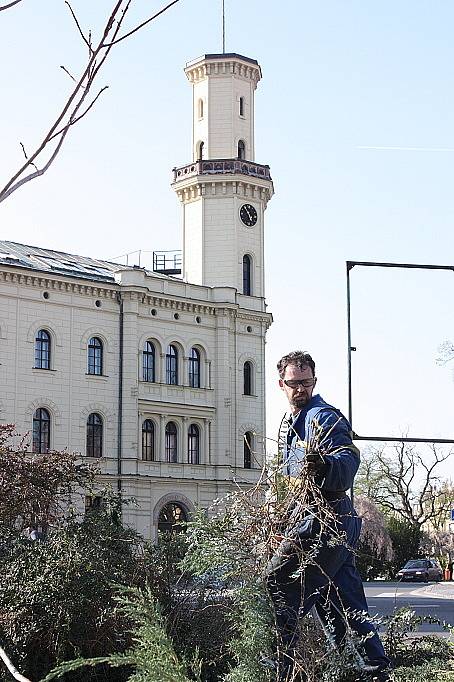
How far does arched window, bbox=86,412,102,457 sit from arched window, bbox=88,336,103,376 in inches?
78.3

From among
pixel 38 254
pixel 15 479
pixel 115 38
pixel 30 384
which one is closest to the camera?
pixel 115 38

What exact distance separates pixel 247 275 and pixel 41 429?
15.8 meters

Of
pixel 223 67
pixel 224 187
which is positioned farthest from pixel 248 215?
pixel 223 67

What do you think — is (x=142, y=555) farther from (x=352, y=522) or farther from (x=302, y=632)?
(x=302, y=632)

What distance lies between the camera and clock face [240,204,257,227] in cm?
5850

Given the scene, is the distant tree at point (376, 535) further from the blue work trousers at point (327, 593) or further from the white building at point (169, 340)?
the blue work trousers at point (327, 593)

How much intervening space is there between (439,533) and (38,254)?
40501 mm

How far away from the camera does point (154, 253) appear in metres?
63.3

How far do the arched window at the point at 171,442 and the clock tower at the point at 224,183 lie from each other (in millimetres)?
8497

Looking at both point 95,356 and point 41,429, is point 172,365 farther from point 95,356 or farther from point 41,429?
point 41,429

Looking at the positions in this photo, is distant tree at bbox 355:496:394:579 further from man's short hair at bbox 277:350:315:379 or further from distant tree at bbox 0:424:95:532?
man's short hair at bbox 277:350:315:379

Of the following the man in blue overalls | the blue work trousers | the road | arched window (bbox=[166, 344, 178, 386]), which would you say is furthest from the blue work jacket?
arched window (bbox=[166, 344, 178, 386])

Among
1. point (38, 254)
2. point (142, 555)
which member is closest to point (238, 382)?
point (38, 254)

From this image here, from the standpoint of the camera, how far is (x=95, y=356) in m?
50.4
